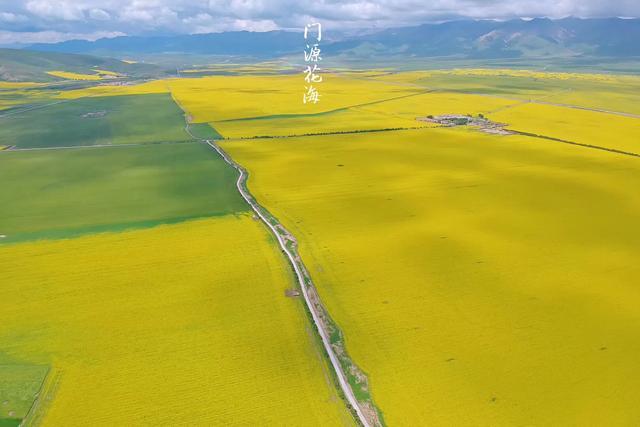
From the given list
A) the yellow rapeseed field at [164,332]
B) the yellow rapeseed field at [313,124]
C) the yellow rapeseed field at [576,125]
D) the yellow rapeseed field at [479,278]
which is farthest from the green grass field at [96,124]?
the yellow rapeseed field at [576,125]

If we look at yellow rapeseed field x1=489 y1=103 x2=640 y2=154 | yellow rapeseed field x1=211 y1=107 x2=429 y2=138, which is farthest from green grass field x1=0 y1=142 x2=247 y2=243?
yellow rapeseed field x1=489 y1=103 x2=640 y2=154

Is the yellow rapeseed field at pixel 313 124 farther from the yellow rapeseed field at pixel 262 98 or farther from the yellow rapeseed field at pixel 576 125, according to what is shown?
the yellow rapeseed field at pixel 576 125

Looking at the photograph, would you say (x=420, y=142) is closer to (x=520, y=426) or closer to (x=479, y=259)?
(x=479, y=259)

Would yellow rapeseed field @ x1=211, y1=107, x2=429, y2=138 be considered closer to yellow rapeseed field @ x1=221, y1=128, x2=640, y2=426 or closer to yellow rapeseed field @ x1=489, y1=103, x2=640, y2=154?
yellow rapeseed field @ x1=489, y1=103, x2=640, y2=154

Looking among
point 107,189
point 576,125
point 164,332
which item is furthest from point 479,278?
point 576,125

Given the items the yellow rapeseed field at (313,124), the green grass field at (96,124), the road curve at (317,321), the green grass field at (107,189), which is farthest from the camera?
the yellow rapeseed field at (313,124)

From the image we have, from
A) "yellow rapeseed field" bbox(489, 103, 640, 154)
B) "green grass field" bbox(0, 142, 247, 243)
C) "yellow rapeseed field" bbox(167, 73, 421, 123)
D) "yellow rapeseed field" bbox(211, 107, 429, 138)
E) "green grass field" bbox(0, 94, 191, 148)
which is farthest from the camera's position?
"yellow rapeseed field" bbox(167, 73, 421, 123)

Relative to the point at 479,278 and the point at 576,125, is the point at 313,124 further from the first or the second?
the point at 479,278
